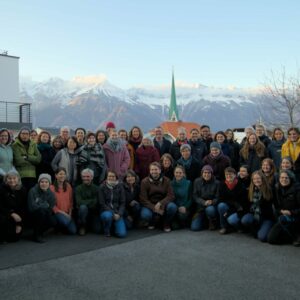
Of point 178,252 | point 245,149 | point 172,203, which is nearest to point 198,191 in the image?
point 172,203

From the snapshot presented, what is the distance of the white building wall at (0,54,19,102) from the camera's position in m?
28.0

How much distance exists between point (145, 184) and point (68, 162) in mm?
1528

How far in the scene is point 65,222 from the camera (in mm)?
6930

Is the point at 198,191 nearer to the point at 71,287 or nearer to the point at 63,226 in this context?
the point at 63,226

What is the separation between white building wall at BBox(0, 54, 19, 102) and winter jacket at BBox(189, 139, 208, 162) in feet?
73.2

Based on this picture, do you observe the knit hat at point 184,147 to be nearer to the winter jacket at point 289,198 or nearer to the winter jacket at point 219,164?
the winter jacket at point 219,164

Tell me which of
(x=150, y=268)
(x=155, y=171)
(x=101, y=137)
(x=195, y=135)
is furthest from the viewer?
(x=195, y=135)

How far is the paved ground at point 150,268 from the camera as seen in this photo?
14.3 ft

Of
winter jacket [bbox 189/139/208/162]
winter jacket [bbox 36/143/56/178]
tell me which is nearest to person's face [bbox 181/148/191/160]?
winter jacket [bbox 189/139/208/162]

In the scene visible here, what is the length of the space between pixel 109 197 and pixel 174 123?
104 metres

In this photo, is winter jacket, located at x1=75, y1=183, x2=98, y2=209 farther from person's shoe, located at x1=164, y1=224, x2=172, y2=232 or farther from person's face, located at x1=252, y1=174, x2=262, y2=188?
person's face, located at x1=252, y1=174, x2=262, y2=188

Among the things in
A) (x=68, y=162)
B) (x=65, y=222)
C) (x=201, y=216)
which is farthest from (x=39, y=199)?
(x=201, y=216)

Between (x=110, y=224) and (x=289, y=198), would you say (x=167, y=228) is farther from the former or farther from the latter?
(x=289, y=198)

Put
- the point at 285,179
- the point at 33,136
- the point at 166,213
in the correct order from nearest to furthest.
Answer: the point at 285,179 → the point at 166,213 → the point at 33,136
